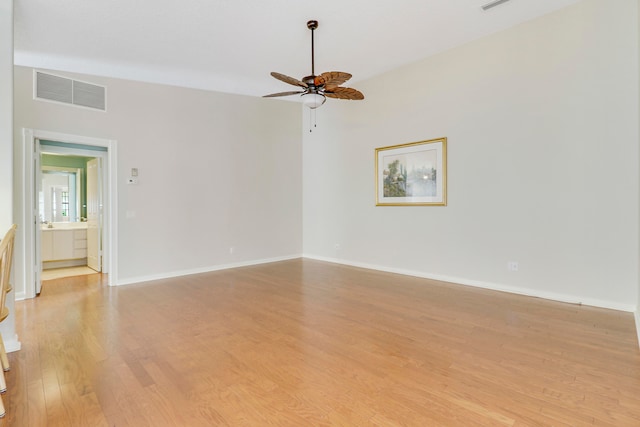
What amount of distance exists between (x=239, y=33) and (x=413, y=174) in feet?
10.8

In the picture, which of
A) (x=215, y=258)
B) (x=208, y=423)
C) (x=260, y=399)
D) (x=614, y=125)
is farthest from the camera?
(x=215, y=258)

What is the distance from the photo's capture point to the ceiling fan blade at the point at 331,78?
3.35 meters

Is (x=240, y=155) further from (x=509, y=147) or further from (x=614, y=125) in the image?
(x=614, y=125)

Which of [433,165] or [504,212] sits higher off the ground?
[433,165]

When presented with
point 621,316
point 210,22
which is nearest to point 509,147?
point 621,316

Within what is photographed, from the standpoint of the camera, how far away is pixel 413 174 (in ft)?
17.5

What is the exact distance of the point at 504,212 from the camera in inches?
171

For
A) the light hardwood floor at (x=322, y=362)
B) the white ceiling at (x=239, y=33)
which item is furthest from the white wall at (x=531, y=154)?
the light hardwood floor at (x=322, y=362)

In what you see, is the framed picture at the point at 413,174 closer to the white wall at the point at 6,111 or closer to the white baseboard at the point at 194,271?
the white baseboard at the point at 194,271

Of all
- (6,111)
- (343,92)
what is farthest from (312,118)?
(6,111)

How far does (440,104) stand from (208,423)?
4.91 m

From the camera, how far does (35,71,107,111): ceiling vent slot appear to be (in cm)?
436

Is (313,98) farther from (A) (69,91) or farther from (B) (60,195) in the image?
(B) (60,195)

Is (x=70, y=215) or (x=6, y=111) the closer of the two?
(x=6, y=111)
